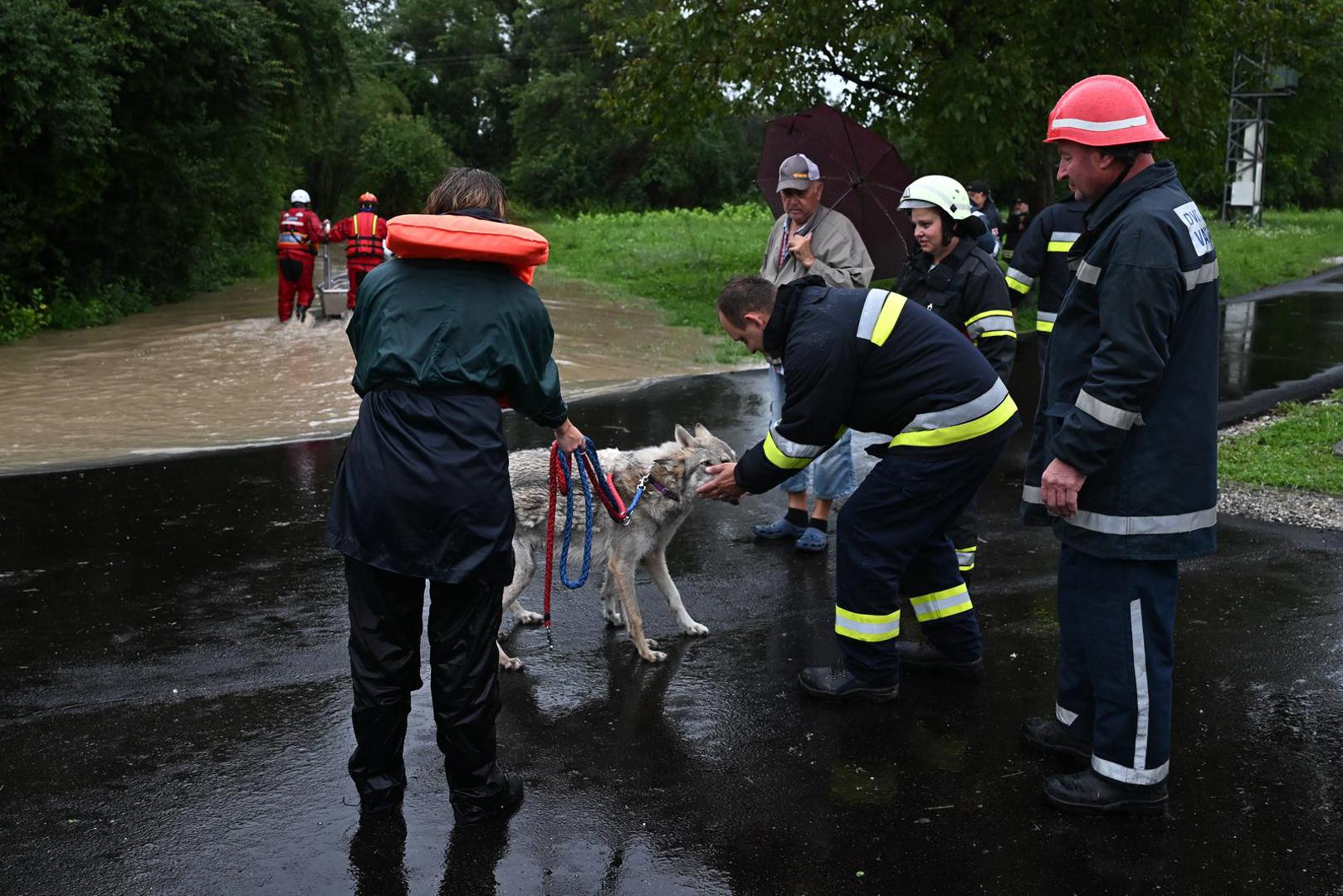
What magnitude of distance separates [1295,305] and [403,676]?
68.0 feet

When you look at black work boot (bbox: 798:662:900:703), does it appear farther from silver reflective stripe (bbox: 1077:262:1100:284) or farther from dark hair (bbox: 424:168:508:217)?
dark hair (bbox: 424:168:508:217)

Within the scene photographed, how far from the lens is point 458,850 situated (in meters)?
4.15

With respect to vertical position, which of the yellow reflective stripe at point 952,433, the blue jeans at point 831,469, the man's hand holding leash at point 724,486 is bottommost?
the blue jeans at point 831,469

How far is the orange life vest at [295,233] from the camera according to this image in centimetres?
1831

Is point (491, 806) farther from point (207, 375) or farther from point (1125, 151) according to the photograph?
point (207, 375)

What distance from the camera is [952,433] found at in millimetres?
5016

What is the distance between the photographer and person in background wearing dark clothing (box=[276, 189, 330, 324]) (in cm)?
1830

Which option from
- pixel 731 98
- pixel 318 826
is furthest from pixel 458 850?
pixel 731 98

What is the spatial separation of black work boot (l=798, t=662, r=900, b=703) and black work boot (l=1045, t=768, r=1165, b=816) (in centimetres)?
105

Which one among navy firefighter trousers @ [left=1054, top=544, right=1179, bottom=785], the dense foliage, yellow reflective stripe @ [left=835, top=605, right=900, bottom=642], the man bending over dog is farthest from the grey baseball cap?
the dense foliage

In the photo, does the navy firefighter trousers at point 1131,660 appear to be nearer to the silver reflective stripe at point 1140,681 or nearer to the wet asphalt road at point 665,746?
the silver reflective stripe at point 1140,681

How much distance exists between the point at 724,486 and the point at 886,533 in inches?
31.1

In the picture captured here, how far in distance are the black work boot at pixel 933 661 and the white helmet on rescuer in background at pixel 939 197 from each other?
2.30m

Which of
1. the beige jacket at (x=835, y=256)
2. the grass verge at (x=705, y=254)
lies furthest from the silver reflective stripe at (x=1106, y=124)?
the grass verge at (x=705, y=254)
